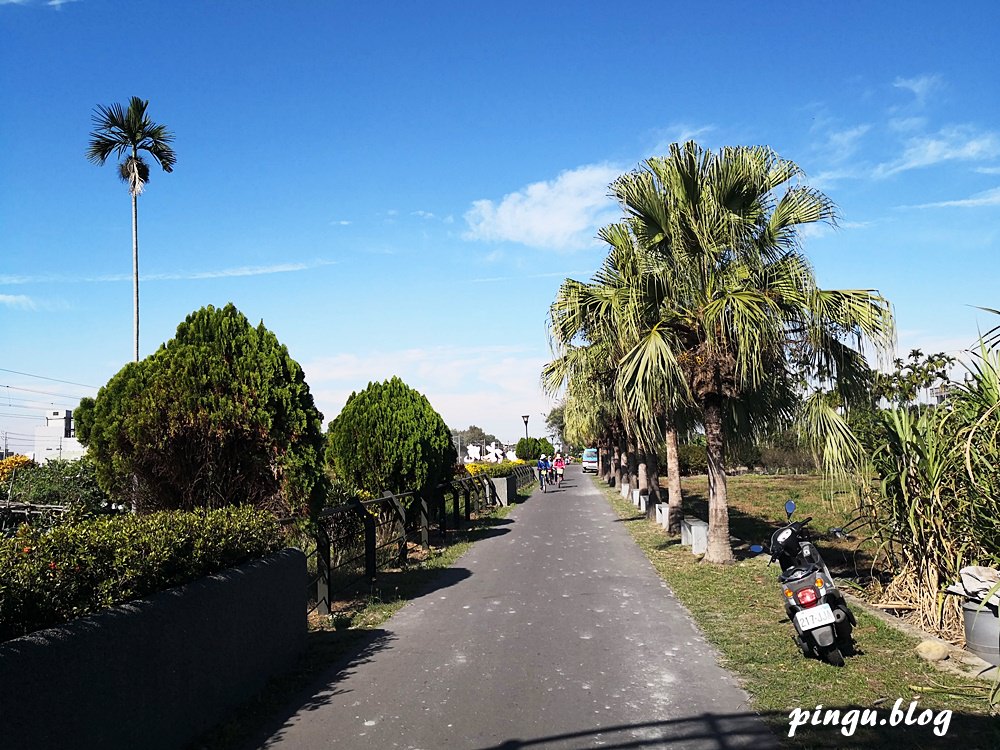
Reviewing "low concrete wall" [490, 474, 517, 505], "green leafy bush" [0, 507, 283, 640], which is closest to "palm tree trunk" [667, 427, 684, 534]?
"low concrete wall" [490, 474, 517, 505]

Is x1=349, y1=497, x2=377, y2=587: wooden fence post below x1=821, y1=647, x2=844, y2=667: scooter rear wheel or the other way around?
the other way around

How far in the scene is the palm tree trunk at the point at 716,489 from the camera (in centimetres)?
1301

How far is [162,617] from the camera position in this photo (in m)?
4.70

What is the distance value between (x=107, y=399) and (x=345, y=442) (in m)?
6.52

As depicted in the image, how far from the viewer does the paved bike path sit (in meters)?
5.14

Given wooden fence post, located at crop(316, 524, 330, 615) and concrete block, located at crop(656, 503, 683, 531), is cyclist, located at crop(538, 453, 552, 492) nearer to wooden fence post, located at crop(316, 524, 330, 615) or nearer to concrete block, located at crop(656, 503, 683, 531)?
concrete block, located at crop(656, 503, 683, 531)

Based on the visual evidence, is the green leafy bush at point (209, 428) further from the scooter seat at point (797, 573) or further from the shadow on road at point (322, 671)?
the scooter seat at point (797, 573)

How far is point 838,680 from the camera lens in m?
6.13

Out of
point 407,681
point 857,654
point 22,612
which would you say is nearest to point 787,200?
point 857,654

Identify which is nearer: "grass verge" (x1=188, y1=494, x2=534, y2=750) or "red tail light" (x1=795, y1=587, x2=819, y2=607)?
"grass verge" (x1=188, y1=494, x2=534, y2=750)

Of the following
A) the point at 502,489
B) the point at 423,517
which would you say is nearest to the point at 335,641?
the point at 423,517

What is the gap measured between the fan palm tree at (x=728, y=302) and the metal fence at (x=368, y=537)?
4.63 meters

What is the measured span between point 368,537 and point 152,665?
6532 mm

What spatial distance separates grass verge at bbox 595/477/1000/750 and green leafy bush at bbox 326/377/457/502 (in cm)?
620
